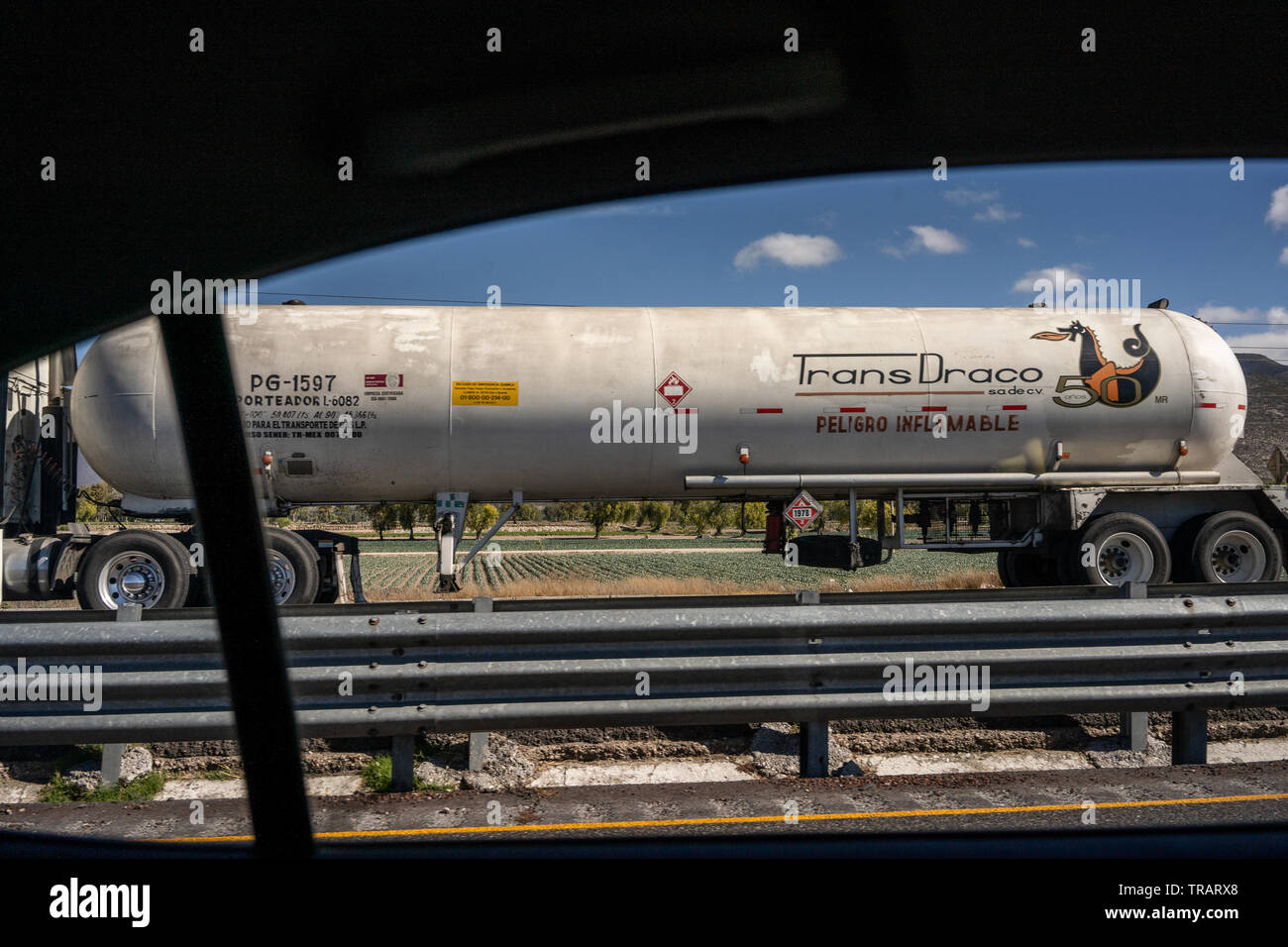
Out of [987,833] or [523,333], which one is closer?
[987,833]

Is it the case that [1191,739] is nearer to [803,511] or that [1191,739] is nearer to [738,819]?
[738,819]

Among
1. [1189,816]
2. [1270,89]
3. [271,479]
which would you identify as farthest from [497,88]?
[271,479]

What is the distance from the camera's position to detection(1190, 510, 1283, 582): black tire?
35.5 ft

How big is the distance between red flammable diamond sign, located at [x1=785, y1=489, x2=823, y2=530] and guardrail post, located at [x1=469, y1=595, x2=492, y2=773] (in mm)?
6758

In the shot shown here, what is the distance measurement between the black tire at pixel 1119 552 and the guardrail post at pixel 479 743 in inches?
333

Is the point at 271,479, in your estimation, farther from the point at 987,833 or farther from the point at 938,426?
the point at 987,833

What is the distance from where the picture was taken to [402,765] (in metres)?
4.50

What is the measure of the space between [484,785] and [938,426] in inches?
299

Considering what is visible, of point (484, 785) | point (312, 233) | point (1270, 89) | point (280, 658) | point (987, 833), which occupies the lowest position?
point (484, 785)

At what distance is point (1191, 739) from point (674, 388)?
6407 millimetres

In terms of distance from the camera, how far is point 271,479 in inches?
402
